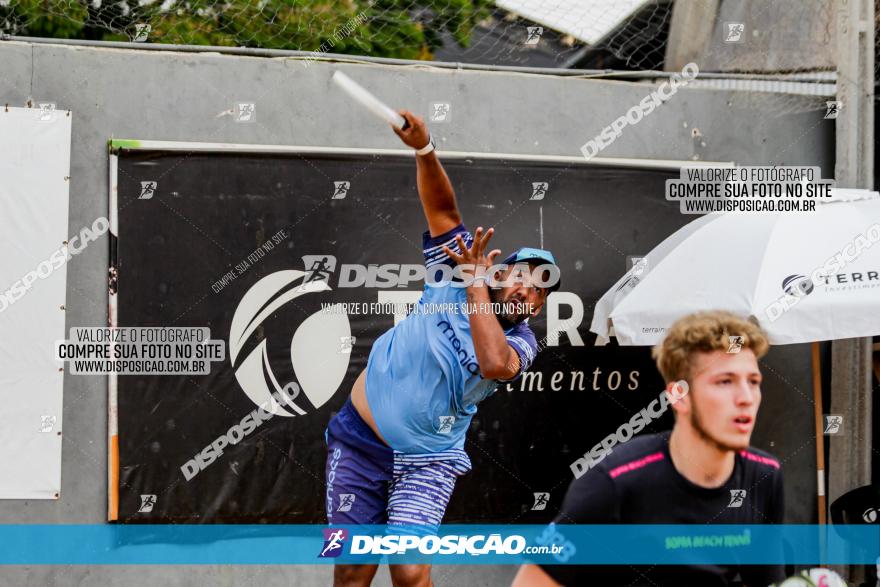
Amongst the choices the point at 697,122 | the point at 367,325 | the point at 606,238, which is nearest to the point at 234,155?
the point at 367,325

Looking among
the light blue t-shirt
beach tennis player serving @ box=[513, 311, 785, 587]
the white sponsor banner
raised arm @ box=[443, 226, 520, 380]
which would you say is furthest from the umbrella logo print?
the white sponsor banner

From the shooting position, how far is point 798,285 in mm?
5246

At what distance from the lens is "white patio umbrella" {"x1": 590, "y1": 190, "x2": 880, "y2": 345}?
518cm

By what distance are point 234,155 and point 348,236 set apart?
80cm

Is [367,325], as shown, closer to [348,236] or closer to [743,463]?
[348,236]

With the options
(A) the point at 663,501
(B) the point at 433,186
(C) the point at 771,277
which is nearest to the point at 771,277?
(C) the point at 771,277

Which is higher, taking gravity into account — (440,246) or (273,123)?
(273,123)

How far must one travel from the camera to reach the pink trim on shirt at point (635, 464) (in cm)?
271

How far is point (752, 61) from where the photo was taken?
688 cm

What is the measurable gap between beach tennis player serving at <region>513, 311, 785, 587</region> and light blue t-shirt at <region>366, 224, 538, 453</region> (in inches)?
57.8

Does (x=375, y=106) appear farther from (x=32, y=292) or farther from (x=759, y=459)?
(x=32, y=292)

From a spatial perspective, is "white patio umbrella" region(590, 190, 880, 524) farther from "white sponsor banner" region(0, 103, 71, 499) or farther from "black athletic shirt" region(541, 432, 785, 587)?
"white sponsor banner" region(0, 103, 71, 499)

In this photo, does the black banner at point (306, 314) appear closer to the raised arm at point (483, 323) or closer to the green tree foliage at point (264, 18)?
the green tree foliage at point (264, 18)

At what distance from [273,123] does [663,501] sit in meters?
3.82
